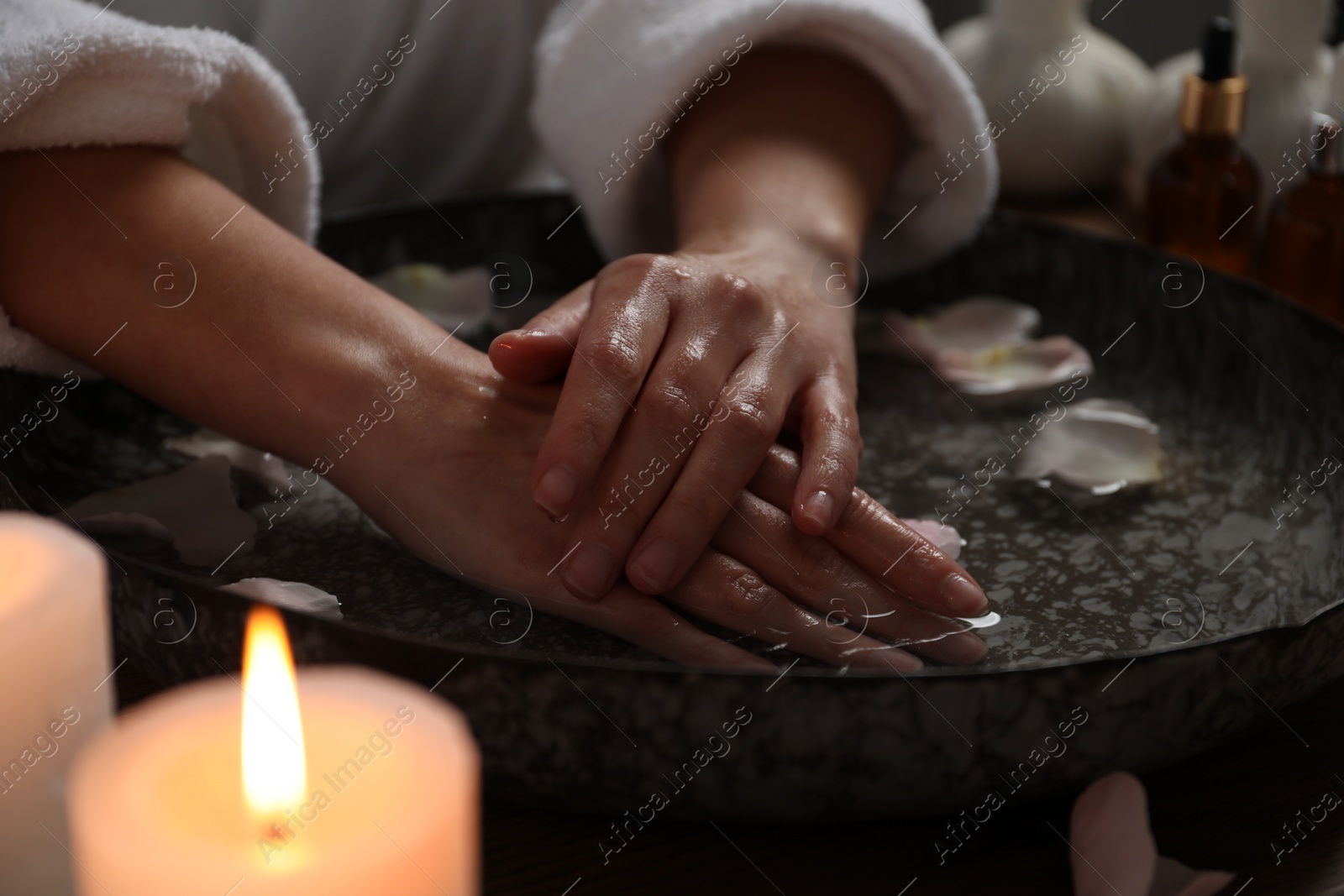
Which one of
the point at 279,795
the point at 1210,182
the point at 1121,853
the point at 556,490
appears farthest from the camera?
the point at 1210,182

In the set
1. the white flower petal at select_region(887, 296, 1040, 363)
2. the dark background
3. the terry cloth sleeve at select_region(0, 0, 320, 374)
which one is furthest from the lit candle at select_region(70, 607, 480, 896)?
the dark background

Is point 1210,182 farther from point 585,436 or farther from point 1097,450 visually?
point 585,436

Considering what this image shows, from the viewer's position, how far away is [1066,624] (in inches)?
15.8

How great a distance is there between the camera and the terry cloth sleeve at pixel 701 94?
0.61 meters

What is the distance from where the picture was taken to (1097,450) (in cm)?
53

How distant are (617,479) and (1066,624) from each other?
0.17 metres

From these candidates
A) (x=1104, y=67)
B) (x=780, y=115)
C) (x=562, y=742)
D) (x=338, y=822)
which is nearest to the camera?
(x=338, y=822)

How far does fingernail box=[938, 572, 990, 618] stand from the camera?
402 mm

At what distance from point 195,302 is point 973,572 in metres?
0.32

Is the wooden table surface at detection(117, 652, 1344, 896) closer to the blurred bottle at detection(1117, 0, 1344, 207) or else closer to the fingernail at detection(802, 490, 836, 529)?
the fingernail at detection(802, 490, 836, 529)

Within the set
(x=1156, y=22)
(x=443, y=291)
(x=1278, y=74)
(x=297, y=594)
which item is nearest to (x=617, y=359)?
(x=297, y=594)

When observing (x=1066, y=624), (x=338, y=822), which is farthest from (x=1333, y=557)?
(x=338, y=822)

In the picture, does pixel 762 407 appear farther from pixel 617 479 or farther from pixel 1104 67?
pixel 1104 67

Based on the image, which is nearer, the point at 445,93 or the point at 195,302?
the point at 195,302
